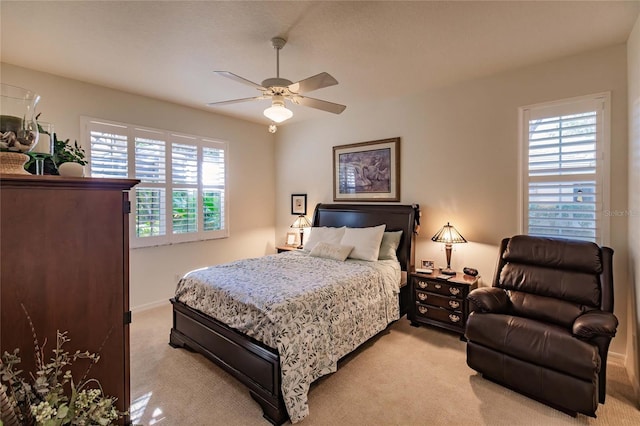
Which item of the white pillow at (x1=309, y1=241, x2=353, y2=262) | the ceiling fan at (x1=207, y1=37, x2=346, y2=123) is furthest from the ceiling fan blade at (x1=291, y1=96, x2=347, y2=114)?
the white pillow at (x1=309, y1=241, x2=353, y2=262)

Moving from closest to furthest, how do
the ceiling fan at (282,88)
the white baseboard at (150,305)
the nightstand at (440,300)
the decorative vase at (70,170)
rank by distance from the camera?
the decorative vase at (70,170)
the ceiling fan at (282,88)
the nightstand at (440,300)
the white baseboard at (150,305)

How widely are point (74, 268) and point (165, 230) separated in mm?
3121

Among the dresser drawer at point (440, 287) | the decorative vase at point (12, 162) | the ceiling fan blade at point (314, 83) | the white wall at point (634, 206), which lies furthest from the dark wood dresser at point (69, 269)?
the white wall at point (634, 206)

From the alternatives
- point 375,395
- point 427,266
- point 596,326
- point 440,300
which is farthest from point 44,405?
point 427,266

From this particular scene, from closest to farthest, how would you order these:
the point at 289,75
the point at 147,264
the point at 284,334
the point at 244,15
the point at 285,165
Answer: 1. the point at 284,334
2. the point at 244,15
3. the point at 289,75
4. the point at 147,264
5. the point at 285,165

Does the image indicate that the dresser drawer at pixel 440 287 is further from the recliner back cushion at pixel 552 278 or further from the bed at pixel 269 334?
the recliner back cushion at pixel 552 278

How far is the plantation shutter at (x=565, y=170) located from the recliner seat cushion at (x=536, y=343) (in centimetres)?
122

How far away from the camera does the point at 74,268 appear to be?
131cm

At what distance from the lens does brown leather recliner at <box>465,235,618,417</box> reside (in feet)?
6.56

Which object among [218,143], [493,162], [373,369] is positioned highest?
[218,143]

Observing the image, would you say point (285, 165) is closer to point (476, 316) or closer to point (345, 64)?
point (345, 64)

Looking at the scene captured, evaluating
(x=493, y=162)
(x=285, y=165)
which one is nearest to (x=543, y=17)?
(x=493, y=162)

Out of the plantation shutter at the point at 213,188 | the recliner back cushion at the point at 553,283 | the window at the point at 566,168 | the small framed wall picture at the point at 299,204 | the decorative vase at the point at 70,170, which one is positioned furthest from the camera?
the small framed wall picture at the point at 299,204

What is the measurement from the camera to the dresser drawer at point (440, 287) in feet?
10.4
